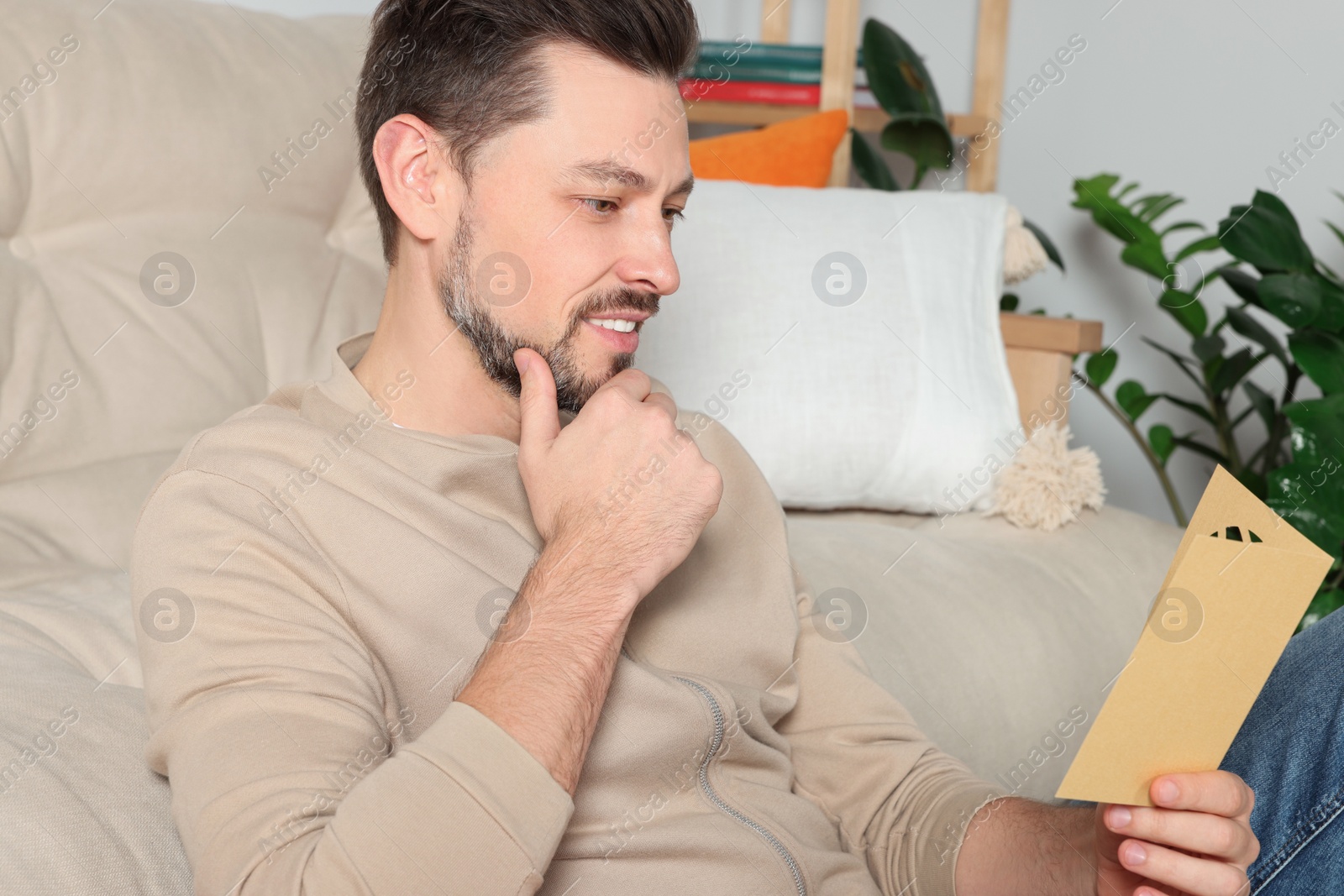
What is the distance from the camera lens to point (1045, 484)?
4.70ft

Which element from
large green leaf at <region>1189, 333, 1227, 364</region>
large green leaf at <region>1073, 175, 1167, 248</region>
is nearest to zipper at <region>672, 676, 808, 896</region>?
large green leaf at <region>1189, 333, 1227, 364</region>

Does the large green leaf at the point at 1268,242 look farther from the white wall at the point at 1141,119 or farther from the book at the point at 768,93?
the book at the point at 768,93

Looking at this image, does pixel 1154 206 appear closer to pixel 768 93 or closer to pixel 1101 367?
pixel 1101 367

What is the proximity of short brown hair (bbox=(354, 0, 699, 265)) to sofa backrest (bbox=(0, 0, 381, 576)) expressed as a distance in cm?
30

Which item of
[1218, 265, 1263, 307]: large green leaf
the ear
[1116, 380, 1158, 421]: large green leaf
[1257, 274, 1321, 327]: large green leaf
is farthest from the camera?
[1116, 380, 1158, 421]: large green leaf

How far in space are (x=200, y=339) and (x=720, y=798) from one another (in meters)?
0.70

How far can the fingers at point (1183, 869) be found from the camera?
688 millimetres

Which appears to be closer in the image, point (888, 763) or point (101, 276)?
point (888, 763)

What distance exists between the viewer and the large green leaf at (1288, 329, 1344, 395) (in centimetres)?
159

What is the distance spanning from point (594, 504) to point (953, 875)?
398 mm

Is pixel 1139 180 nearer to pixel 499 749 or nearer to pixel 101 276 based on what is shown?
pixel 101 276

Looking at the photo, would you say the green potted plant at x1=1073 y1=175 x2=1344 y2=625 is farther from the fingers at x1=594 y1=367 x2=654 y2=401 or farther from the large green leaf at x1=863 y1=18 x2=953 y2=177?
the fingers at x1=594 y1=367 x2=654 y2=401

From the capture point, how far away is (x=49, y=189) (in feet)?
3.55

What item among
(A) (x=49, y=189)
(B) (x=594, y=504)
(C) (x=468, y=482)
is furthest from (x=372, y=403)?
(A) (x=49, y=189)
